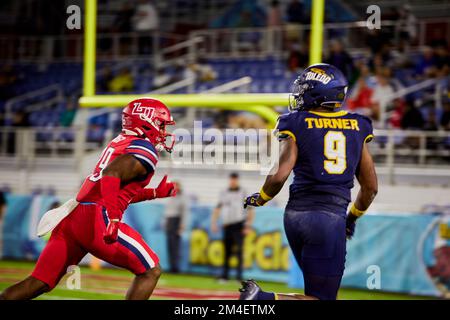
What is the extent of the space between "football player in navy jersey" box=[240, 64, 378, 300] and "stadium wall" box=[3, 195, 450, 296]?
11.0 ft

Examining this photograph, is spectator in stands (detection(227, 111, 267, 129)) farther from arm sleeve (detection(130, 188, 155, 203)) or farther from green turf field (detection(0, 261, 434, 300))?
arm sleeve (detection(130, 188, 155, 203))

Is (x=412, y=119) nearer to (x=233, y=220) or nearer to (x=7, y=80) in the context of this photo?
(x=233, y=220)

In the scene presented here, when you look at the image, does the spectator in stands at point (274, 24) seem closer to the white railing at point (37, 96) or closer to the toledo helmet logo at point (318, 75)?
the white railing at point (37, 96)

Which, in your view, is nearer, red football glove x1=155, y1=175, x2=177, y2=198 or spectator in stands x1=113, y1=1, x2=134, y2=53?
red football glove x1=155, y1=175, x2=177, y2=198

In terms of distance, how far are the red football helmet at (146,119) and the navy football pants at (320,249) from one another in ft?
3.53

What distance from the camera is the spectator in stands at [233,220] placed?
32.2ft

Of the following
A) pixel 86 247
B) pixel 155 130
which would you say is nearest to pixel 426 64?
pixel 155 130

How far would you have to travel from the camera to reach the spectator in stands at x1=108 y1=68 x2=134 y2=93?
1384cm

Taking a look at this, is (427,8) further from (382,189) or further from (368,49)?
(382,189)

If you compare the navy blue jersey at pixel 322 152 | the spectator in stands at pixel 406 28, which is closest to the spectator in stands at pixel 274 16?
the spectator in stands at pixel 406 28

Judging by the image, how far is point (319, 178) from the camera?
188 inches

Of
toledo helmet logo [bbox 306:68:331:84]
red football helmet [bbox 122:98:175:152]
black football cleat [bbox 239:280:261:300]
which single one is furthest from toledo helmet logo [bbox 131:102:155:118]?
black football cleat [bbox 239:280:261:300]
